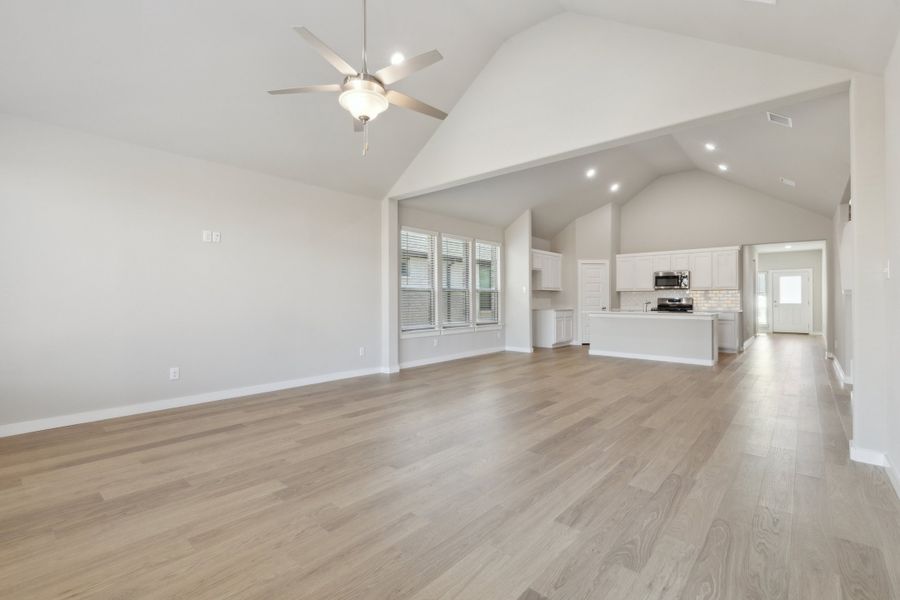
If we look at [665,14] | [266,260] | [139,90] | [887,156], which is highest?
→ [665,14]

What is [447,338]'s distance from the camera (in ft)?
24.8

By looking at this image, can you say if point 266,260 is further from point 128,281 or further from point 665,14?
point 665,14

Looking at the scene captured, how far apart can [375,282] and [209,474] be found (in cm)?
393

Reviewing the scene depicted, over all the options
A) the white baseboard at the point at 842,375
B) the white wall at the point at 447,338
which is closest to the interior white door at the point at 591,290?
the white wall at the point at 447,338

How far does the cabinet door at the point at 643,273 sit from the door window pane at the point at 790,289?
6.29 m

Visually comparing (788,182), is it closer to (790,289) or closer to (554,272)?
(554,272)

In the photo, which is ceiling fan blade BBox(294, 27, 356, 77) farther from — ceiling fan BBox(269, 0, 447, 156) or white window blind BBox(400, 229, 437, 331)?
white window blind BBox(400, 229, 437, 331)

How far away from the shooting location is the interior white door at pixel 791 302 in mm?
12305

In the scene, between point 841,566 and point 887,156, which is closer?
point 841,566

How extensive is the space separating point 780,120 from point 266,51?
506 cm

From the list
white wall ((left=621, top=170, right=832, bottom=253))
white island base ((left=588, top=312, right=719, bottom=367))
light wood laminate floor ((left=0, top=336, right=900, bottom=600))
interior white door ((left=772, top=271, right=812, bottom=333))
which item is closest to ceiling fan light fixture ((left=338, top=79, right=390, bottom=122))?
light wood laminate floor ((left=0, top=336, right=900, bottom=600))

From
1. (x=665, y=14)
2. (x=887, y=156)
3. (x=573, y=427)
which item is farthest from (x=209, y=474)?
(x=887, y=156)

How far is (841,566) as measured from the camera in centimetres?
175

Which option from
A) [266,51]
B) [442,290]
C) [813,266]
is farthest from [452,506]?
[813,266]
